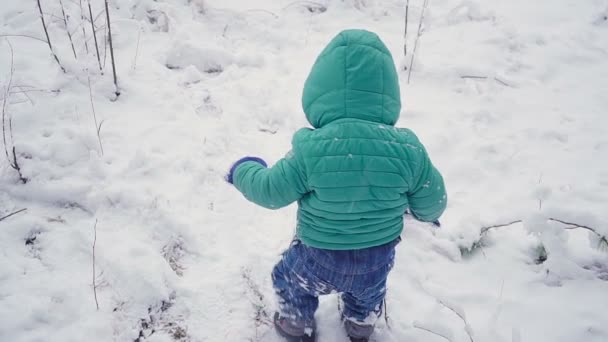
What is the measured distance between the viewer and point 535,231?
2172 millimetres

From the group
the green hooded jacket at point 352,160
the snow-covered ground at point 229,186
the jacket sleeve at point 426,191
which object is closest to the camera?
the green hooded jacket at point 352,160

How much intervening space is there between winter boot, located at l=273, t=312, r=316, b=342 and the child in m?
→ 0.26

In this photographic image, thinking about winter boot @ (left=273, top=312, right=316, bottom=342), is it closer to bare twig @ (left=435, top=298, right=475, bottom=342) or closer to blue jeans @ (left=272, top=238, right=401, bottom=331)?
blue jeans @ (left=272, top=238, right=401, bottom=331)

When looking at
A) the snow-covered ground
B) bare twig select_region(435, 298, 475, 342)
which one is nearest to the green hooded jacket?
bare twig select_region(435, 298, 475, 342)

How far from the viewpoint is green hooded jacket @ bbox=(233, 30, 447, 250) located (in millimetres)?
1429

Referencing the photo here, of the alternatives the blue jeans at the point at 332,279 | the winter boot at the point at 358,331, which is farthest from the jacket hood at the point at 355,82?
the winter boot at the point at 358,331

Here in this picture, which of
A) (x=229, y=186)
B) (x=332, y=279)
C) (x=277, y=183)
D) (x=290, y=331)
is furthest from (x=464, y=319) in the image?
(x=229, y=186)

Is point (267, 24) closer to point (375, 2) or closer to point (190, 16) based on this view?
point (190, 16)

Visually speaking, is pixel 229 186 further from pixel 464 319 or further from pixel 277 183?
pixel 464 319

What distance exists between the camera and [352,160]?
1.42 m

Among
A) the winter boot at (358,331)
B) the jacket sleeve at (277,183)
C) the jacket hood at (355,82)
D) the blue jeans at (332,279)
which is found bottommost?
the winter boot at (358,331)

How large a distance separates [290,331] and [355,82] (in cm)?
118

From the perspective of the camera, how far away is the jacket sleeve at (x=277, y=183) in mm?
1518

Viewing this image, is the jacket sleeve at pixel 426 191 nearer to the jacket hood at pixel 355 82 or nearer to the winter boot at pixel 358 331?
the jacket hood at pixel 355 82
